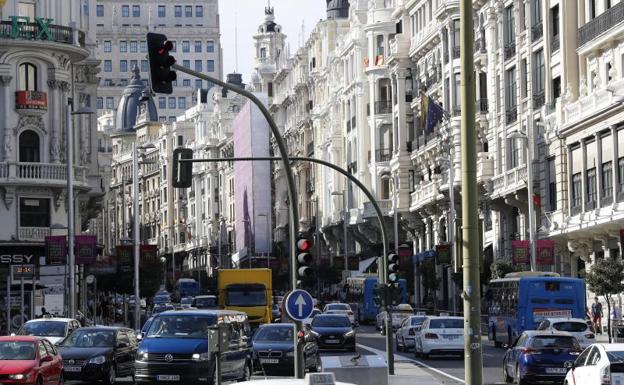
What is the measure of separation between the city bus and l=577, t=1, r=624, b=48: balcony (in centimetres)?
1495

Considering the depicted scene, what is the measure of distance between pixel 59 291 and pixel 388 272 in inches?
860

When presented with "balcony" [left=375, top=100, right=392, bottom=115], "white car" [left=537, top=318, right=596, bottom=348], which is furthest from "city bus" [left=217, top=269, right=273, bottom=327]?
"balcony" [left=375, top=100, right=392, bottom=115]

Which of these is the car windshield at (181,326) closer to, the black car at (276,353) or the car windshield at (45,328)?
the black car at (276,353)

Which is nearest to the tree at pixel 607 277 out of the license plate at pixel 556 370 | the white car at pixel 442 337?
the white car at pixel 442 337

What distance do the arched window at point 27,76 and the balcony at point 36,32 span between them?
4.57 ft

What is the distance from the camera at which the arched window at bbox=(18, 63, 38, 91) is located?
2771 inches

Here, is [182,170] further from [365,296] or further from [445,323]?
[365,296]

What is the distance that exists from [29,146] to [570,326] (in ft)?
113

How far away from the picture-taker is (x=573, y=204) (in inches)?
2467

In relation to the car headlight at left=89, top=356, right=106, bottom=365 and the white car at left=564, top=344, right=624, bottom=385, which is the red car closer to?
the car headlight at left=89, top=356, right=106, bottom=365

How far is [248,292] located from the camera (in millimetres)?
62531

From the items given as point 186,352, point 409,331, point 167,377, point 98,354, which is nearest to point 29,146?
point 409,331

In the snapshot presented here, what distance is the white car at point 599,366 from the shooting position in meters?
24.3

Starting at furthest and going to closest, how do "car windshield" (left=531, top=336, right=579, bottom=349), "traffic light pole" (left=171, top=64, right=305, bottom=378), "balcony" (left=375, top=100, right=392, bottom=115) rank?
1. "balcony" (left=375, top=100, right=392, bottom=115)
2. "car windshield" (left=531, top=336, right=579, bottom=349)
3. "traffic light pole" (left=171, top=64, right=305, bottom=378)
